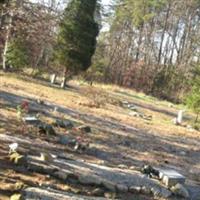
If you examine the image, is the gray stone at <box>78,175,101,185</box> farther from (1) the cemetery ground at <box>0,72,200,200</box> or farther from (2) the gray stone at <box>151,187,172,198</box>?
(2) the gray stone at <box>151,187,172,198</box>

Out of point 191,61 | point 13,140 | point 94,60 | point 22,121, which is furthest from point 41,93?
point 191,61

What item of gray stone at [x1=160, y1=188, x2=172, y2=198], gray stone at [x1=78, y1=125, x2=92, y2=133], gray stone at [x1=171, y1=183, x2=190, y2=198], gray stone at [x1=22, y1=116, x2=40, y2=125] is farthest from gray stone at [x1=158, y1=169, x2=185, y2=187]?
gray stone at [x1=78, y1=125, x2=92, y2=133]

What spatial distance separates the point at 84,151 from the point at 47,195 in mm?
4772

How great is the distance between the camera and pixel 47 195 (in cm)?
844

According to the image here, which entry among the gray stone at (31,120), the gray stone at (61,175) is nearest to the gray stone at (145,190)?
the gray stone at (61,175)

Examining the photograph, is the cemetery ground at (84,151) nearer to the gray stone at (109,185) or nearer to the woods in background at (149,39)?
the gray stone at (109,185)

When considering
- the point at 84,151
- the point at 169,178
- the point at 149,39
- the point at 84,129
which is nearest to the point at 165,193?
the point at 169,178

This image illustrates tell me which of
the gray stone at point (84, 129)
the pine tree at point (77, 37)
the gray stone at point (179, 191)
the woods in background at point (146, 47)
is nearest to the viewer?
the gray stone at point (179, 191)

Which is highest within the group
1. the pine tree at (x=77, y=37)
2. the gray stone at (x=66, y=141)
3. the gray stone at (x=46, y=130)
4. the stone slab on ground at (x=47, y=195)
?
the pine tree at (x=77, y=37)

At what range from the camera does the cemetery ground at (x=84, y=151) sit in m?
9.55

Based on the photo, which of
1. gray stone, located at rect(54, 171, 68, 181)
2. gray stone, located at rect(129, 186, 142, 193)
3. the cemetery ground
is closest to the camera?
the cemetery ground

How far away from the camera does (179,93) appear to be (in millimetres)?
51500

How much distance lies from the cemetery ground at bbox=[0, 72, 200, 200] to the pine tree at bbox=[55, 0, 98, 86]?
703 cm

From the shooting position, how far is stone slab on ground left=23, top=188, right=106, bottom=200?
→ 27.2ft
